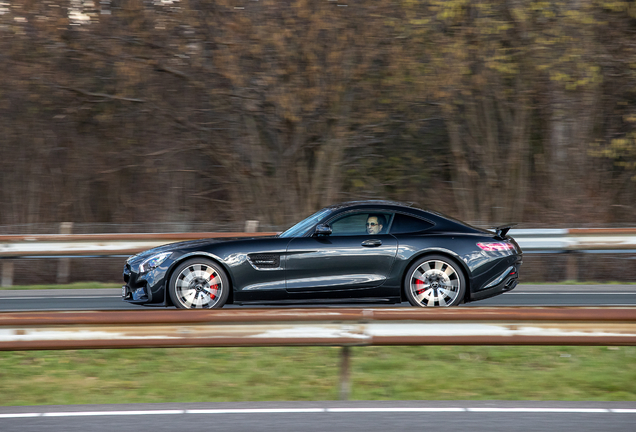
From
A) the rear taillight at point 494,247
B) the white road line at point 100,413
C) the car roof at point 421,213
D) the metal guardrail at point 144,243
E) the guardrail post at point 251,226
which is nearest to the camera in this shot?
the white road line at point 100,413

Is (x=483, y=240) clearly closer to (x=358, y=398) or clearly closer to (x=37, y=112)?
(x=358, y=398)

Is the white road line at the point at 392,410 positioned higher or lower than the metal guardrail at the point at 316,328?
lower

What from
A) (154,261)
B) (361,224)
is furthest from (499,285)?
(154,261)

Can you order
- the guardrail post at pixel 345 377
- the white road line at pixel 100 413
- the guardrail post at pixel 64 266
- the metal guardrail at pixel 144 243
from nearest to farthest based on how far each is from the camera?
the white road line at pixel 100 413, the guardrail post at pixel 345 377, the metal guardrail at pixel 144 243, the guardrail post at pixel 64 266

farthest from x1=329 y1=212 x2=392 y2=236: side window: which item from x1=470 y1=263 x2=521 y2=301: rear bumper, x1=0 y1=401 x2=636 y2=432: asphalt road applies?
x1=0 y1=401 x2=636 y2=432: asphalt road

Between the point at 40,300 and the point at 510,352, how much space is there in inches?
278

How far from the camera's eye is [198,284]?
9.11 metres

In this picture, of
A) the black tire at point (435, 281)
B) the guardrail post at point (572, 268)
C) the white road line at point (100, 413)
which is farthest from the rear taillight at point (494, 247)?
the guardrail post at point (572, 268)

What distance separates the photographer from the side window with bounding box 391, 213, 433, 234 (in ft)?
30.4

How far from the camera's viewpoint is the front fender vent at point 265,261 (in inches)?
355

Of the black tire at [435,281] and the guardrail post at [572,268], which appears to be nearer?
the black tire at [435,281]

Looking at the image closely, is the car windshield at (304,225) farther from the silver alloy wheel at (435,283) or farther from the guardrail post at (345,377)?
the guardrail post at (345,377)

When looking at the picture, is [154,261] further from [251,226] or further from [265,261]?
[251,226]

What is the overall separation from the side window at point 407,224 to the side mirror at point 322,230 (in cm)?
77
